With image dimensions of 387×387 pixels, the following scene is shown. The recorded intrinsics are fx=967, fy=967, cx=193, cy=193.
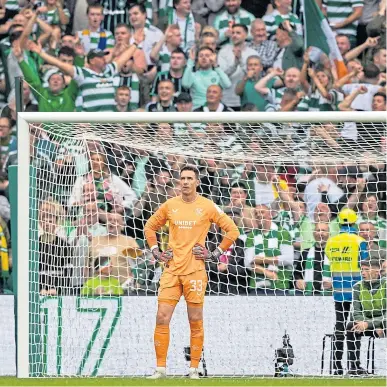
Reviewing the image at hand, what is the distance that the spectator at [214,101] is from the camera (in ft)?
41.5

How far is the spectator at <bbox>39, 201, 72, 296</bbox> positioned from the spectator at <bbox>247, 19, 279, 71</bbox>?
4.61 m

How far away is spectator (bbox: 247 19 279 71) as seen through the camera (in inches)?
510

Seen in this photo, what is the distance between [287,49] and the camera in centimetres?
1300

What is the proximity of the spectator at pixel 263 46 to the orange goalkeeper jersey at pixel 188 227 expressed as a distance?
493 centimetres

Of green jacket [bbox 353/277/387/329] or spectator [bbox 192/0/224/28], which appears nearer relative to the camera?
green jacket [bbox 353/277/387/329]

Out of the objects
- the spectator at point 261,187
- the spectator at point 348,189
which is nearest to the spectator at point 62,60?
the spectator at point 261,187

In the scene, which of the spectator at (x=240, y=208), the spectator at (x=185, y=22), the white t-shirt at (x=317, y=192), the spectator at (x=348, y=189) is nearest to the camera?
the spectator at (x=240, y=208)

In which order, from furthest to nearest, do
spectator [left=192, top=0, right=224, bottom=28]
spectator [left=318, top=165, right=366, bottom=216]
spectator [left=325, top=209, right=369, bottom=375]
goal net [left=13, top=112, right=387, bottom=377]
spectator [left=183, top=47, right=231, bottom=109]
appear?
spectator [left=192, top=0, right=224, bottom=28] < spectator [left=183, top=47, right=231, bottom=109] < spectator [left=318, top=165, right=366, bottom=216] < spectator [left=325, top=209, right=369, bottom=375] < goal net [left=13, top=112, right=387, bottom=377]

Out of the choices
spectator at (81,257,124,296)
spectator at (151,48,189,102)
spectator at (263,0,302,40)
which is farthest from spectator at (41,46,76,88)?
spectator at (81,257,124,296)

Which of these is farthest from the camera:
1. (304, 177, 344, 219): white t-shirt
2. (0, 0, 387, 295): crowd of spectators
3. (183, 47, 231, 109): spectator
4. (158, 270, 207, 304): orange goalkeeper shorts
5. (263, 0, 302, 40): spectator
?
(263, 0, 302, 40): spectator

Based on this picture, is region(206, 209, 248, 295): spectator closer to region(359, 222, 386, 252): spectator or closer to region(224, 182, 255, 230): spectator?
region(224, 182, 255, 230): spectator

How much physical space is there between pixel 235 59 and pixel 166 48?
93 cm

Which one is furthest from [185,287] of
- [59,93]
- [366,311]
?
[59,93]

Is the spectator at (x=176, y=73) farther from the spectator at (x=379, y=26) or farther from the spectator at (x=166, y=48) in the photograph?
the spectator at (x=379, y=26)
